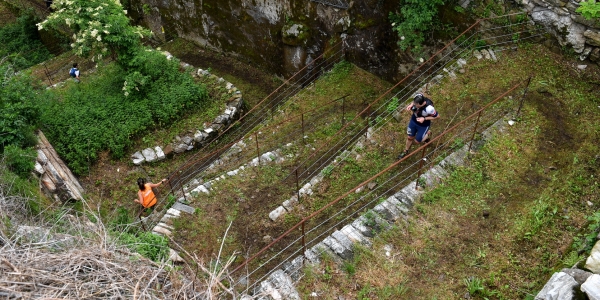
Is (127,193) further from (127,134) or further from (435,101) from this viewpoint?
(435,101)

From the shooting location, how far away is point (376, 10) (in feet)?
36.3

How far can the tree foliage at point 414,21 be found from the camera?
32.6 ft

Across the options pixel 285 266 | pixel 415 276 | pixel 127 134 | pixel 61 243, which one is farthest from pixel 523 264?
pixel 127 134

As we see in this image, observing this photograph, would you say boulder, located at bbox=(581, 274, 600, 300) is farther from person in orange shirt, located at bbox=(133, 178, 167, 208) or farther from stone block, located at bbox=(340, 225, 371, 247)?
person in orange shirt, located at bbox=(133, 178, 167, 208)

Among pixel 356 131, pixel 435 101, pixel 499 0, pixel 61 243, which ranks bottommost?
pixel 356 131

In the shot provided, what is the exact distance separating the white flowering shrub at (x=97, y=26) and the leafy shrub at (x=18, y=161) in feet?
13.0

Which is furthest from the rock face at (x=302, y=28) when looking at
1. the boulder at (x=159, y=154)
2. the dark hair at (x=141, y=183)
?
the dark hair at (x=141, y=183)

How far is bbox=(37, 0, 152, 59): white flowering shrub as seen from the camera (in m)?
10.9

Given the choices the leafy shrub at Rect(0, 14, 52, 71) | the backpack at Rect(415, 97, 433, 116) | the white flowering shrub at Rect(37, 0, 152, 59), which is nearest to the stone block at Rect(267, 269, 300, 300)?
the backpack at Rect(415, 97, 433, 116)

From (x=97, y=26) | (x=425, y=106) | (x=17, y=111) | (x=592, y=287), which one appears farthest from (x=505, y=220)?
(x=97, y=26)

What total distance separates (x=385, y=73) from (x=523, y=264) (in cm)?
694

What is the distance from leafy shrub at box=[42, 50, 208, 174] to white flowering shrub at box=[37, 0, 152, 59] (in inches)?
23.3

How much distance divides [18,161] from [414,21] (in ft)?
30.1

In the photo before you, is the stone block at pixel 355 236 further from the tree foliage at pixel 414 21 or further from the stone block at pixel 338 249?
the tree foliage at pixel 414 21
